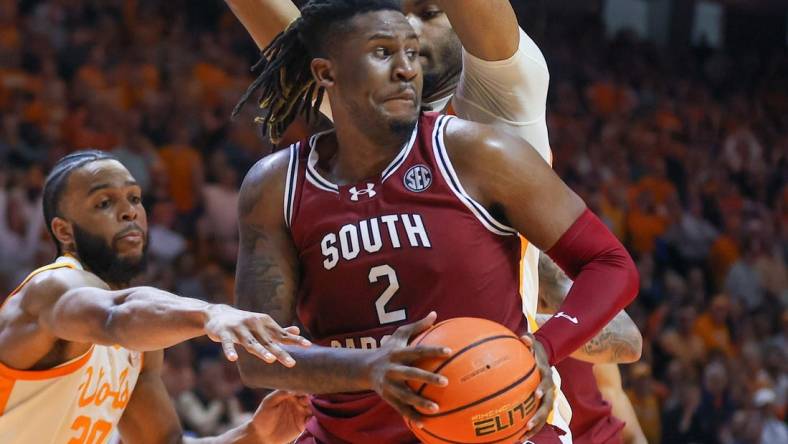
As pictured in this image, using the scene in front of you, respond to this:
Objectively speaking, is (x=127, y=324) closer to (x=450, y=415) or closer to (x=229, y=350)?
Result: (x=229, y=350)

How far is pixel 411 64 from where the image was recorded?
308cm

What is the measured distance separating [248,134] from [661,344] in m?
3.97

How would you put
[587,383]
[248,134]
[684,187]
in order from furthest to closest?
[684,187]
[248,134]
[587,383]

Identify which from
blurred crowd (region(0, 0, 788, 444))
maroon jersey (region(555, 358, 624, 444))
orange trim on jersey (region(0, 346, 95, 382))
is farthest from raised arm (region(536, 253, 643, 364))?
blurred crowd (region(0, 0, 788, 444))

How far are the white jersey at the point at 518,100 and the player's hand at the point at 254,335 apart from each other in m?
0.94

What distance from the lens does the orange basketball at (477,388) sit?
103 inches

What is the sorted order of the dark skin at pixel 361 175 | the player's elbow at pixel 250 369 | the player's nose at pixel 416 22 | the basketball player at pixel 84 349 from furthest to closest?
the basketball player at pixel 84 349 → the player's nose at pixel 416 22 → the player's elbow at pixel 250 369 → the dark skin at pixel 361 175

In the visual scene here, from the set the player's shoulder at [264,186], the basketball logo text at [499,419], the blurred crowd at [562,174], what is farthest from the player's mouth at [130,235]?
the blurred crowd at [562,174]

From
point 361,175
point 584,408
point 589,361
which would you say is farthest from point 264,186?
point 584,408

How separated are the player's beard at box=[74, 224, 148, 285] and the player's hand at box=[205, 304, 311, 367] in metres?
1.60

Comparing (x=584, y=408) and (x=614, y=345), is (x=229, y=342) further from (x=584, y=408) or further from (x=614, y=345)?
(x=584, y=408)

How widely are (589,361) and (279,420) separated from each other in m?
1.04

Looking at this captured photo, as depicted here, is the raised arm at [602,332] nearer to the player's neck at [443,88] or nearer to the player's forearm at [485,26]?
the player's neck at [443,88]

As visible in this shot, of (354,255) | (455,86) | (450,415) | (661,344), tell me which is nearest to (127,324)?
(354,255)
